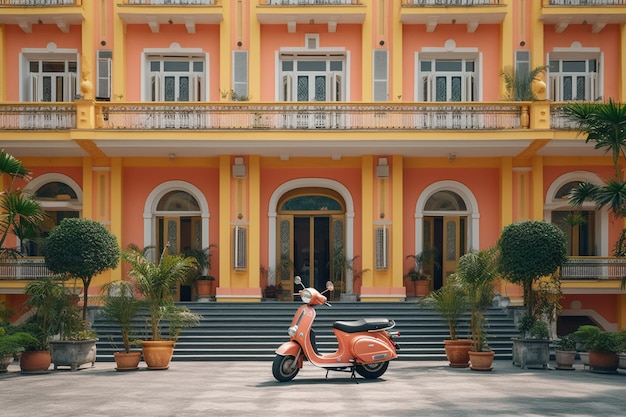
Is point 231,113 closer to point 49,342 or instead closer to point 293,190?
point 293,190

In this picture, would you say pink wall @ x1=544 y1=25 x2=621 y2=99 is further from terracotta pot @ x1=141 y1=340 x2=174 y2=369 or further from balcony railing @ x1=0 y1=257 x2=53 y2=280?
balcony railing @ x1=0 y1=257 x2=53 y2=280

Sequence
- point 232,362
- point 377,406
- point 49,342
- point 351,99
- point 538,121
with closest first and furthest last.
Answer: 1. point 377,406
2. point 49,342
3. point 232,362
4. point 538,121
5. point 351,99

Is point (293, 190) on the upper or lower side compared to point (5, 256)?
upper

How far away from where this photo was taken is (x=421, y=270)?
27.4 metres

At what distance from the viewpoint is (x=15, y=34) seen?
2803cm

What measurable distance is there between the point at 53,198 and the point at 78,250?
732 cm

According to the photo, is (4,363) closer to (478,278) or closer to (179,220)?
(478,278)

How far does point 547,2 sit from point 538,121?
384 centimetres

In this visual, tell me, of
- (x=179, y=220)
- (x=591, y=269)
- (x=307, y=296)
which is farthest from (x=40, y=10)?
(x=591, y=269)


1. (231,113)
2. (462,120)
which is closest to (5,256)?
(231,113)

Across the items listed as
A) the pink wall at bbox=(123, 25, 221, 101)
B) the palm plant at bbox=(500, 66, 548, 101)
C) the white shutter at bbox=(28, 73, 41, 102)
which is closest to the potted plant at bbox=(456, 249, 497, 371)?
the palm plant at bbox=(500, 66, 548, 101)

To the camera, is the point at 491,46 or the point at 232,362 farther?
the point at 491,46

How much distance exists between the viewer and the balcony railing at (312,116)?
2581 cm

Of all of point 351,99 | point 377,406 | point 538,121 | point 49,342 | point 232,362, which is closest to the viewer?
point 377,406
